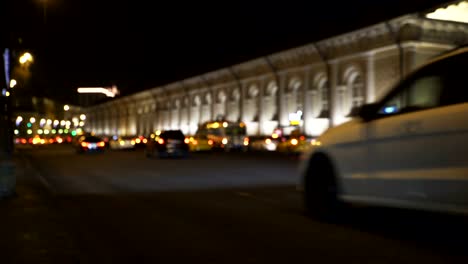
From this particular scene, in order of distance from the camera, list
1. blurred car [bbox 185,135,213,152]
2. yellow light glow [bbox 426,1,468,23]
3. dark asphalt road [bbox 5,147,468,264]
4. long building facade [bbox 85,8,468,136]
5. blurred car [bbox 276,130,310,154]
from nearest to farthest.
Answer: dark asphalt road [bbox 5,147,468,264] < yellow light glow [bbox 426,1,468,23] < long building facade [bbox 85,8,468,136] < blurred car [bbox 276,130,310,154] < blurred car [bbox 185,135,213,152]

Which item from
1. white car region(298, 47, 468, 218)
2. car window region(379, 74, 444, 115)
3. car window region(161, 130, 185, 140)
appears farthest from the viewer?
car window region(161, 130, 185, 140)

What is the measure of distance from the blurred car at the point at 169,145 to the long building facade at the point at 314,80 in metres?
8.89

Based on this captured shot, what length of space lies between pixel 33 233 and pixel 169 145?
25984 mm

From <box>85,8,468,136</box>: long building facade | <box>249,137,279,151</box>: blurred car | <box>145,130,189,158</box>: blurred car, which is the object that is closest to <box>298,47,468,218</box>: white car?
<box>85,8,468,136</box>: long building facade

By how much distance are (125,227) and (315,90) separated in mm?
43097

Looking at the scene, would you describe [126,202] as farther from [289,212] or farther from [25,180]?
[25,180]

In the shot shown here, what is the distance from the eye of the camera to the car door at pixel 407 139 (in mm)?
7836

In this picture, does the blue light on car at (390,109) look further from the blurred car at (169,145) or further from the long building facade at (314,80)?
the blurred car at (169,145)

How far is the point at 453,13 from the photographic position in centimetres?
3875

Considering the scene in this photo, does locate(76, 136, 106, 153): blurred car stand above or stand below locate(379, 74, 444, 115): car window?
below

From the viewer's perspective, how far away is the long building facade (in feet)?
133

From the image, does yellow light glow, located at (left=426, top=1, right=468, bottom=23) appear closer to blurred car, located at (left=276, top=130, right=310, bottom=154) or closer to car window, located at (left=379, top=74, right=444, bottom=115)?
blurred car, located at (left=276, top=130, right=310, bottom=154)

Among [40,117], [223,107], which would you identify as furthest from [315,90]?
[40,117]

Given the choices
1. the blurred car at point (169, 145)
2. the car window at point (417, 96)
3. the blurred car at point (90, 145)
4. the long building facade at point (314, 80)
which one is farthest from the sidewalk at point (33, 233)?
the blurred car at point (90, 145)
